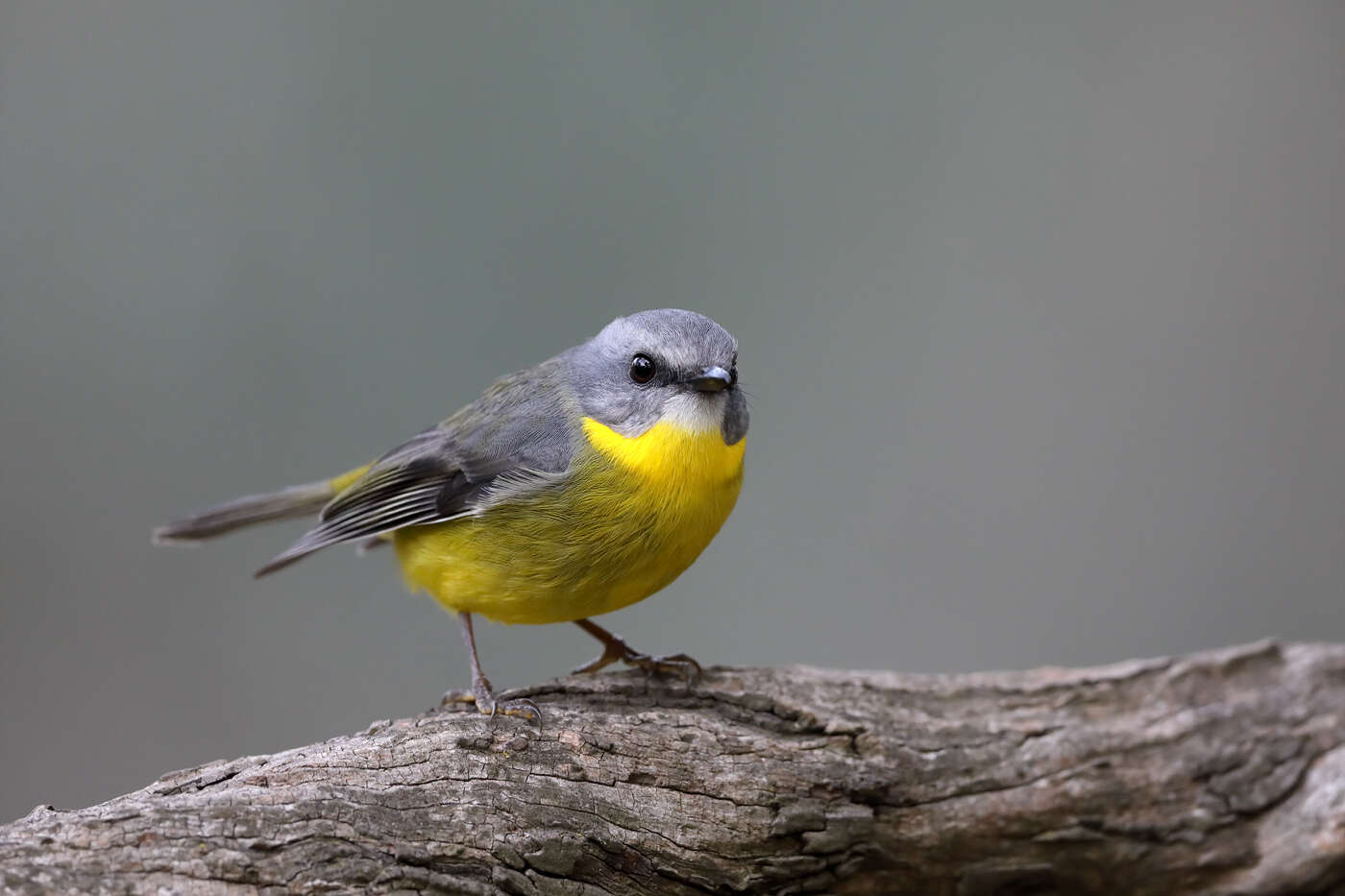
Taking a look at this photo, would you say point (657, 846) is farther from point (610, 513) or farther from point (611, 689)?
point (610, 513)

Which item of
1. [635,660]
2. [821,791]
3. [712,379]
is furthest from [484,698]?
[712,379]

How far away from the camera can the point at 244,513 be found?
4555 millimetres

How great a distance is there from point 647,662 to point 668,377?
3.99ft

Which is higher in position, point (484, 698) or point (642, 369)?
point (642, 369)

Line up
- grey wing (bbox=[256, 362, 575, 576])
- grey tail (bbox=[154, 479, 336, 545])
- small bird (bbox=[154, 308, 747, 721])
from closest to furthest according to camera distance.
A: small bird (bbox=[154, 308, 747, 721]), grey wing (bbox=[256, 362, 575, 576]), grey tail (bbox=[154, 479, 336, 545])

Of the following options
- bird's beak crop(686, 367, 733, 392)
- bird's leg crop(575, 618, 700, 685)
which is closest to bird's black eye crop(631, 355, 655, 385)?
bird's beak crop(686, 367, 733, 392)

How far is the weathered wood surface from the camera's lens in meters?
3.07

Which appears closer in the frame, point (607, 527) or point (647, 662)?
point (607, 527)

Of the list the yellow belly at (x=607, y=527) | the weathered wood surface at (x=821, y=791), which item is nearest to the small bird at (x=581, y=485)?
the yellow belly at (x=607, y=527)

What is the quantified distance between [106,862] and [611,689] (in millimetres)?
1769

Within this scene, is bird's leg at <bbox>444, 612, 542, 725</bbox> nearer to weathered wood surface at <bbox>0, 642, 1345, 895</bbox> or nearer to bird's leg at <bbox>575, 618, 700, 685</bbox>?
weathered wood surface at <bbox>0, 642, 1345, 895</bbox>

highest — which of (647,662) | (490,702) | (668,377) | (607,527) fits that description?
(668,377)

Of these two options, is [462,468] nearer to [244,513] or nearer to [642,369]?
[642,369]

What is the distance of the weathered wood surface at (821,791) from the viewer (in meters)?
3.07
